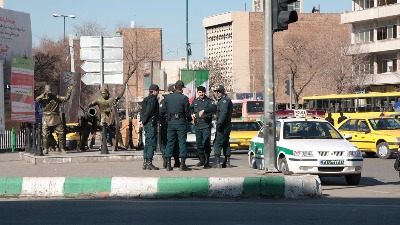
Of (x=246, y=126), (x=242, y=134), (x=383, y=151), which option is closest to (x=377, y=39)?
(x=246, y=126)

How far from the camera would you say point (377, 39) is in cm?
7238

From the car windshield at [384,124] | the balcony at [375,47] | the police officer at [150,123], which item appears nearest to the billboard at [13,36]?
the car windshield at [384,124]

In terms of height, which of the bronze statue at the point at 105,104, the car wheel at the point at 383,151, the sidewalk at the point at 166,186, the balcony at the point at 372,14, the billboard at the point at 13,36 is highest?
the balcony at the point at 372,14

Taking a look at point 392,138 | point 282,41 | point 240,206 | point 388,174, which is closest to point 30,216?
point 240,206

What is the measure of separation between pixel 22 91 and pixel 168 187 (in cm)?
1173

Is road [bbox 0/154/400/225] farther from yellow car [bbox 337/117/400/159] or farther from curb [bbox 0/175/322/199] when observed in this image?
yellow car [bbox 337/117/400/159]

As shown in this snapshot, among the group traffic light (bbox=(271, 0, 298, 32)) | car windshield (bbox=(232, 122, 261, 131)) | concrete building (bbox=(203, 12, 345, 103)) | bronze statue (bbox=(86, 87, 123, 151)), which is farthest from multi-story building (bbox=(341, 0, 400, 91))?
traffic light (bbox=(271, 0, 298, 32))

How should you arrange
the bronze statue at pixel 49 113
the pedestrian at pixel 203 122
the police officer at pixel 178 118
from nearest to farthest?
the police officer at pixel 178 118 → the pedestrian at pixel 203 122 → the bronze statue at pixel 49 113

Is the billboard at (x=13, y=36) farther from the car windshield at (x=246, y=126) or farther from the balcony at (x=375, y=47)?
the balcony at (x=375, y=47)

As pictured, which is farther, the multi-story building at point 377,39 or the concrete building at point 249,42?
the concrete building at point 249,42

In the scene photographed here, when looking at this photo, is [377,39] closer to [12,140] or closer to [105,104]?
[12,140]

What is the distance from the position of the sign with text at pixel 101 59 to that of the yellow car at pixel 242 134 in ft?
40.8

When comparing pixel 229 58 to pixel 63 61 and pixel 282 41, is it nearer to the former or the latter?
pixel 282 41

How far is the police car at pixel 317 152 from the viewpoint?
1769 centimetres
